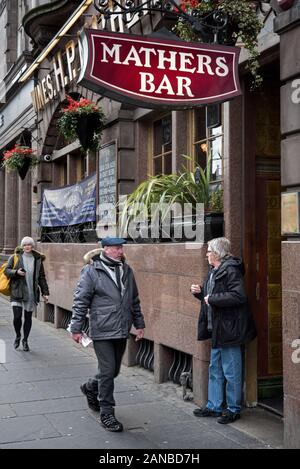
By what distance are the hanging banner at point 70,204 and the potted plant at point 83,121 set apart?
3.24 feet

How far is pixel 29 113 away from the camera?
54.7 feet

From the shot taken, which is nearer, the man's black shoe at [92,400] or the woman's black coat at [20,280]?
the man's black shoe at [92,400]

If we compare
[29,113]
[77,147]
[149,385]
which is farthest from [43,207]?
[149,385]

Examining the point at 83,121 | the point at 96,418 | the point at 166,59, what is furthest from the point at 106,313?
the point at 83,121

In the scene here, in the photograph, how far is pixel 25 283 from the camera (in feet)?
32.8

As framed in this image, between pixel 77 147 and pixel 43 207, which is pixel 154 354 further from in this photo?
pixel 43 207

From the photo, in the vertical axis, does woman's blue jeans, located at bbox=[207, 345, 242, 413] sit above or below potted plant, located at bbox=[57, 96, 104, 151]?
below

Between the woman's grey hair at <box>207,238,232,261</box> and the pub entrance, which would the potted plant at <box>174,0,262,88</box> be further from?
the woman's grey hair at <box>207,238,232,261</box>

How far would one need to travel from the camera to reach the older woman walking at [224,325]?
240 inches

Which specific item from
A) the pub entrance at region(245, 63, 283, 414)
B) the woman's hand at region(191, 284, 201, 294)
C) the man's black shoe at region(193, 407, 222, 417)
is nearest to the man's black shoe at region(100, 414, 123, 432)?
the man's black shoe at region(193, 407, 222, 417)

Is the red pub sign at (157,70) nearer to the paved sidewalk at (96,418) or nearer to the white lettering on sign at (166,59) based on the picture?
the white lettering on sign at (166,59)

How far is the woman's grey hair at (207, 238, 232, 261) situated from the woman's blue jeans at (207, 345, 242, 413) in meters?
0.95

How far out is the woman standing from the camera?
32.5 ft

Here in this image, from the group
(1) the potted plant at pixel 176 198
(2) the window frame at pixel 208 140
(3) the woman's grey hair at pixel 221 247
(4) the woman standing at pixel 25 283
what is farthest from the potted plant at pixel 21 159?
(3) the woman's grey hair at pixel 221 247
